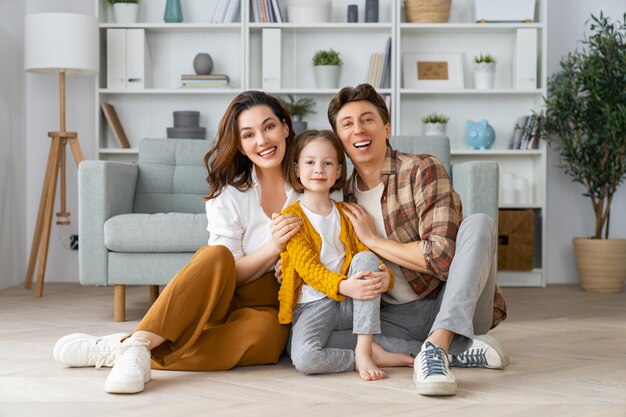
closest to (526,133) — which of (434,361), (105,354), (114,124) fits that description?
(114,124)

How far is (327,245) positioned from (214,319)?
0.37 metres

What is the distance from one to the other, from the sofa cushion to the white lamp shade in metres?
1.42

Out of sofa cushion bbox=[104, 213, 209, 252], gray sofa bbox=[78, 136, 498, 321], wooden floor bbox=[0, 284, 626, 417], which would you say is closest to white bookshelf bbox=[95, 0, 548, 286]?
gray sofa bbox=[78, 136, 498, 321]

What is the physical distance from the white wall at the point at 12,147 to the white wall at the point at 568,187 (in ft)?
10.1

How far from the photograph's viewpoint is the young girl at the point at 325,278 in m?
2.17

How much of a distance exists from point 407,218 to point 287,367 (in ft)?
1.75

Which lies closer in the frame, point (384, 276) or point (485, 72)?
point (384, 276)

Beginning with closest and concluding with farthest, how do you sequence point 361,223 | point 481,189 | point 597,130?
point 361,223
point 481,189
point 597,130

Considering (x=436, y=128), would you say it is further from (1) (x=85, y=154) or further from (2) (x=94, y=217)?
(2) (x=94, y=217)

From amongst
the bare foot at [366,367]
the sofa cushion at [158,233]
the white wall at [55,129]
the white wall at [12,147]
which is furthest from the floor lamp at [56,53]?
the bare foot at [366,367]

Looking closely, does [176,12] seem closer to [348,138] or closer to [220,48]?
[220,48]

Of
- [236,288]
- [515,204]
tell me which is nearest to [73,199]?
[515,204]

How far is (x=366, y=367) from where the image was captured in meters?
2.17

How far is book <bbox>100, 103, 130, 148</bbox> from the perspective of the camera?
479 cm
